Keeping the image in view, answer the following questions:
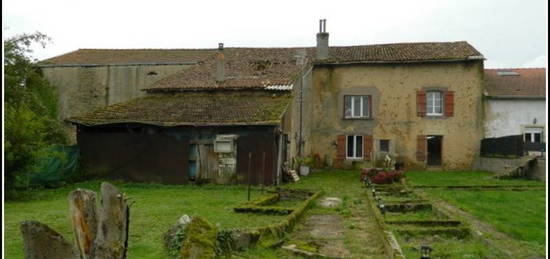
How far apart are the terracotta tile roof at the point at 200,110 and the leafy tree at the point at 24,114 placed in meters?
2.75

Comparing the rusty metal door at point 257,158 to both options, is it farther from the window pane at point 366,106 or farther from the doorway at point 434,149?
the doorway at point 434,149

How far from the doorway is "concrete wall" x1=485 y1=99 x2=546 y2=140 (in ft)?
7.74

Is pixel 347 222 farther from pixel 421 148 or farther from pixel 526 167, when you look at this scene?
pixel 421 148

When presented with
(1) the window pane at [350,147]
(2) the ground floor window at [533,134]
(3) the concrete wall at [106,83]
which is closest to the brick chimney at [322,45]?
(1) the window pane at [350,147]

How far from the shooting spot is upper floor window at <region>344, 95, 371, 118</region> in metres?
28.5

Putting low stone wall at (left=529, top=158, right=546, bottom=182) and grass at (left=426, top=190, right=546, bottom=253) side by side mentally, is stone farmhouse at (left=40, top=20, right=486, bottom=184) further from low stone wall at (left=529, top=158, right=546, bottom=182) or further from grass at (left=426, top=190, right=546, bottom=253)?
grass at (left=426, top=190, right=546, bottom=253)

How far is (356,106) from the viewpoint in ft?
93.9

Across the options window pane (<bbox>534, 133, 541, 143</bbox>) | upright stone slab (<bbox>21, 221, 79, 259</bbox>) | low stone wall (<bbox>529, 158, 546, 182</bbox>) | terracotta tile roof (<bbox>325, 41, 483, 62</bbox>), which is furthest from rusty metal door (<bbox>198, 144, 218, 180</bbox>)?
window pane (<bbox>534, 133, 541, 143</bbox>)

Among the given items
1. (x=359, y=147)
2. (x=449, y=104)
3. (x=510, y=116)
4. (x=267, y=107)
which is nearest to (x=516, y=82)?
(x=510, y=116)

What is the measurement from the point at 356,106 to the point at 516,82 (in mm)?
8767

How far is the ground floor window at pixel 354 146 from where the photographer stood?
2831cm

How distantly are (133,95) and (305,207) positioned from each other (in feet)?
69.5

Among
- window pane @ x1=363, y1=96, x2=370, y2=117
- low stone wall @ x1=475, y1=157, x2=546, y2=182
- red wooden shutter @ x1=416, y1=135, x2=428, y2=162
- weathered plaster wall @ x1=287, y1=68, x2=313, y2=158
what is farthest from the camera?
window pane @ x1=363, y1=96, x2=370, y2=117

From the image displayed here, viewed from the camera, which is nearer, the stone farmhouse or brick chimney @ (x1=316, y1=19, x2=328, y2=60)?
the stone farmhouse
